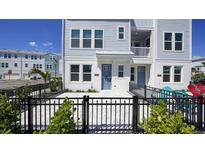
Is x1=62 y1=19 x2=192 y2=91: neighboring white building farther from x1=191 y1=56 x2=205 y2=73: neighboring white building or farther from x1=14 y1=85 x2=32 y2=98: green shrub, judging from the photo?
x1=191 y1=56 x2=205 y2=73: neighboring white building

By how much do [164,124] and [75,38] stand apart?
13463 mm

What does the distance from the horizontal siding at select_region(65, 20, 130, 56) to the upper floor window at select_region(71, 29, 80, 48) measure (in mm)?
359

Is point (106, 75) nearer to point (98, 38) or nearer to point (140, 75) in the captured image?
point (98, 38)

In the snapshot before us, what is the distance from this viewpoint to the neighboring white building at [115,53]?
16.1 m

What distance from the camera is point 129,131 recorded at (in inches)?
211

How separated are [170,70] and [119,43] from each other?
18.8 feet

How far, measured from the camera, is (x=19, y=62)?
5650 centimetres

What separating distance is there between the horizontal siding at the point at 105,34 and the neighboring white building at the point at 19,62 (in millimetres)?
41563

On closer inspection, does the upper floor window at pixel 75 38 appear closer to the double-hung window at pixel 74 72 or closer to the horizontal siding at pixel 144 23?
the double-hung window at pixel 74 72

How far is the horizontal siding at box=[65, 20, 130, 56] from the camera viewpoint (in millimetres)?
16047

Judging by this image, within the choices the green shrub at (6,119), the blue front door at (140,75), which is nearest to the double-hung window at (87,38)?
the blue front door at (140,75)
